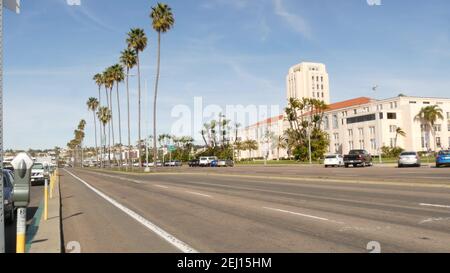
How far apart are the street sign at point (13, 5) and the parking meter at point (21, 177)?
97.2 inches

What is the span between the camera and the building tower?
165 metres

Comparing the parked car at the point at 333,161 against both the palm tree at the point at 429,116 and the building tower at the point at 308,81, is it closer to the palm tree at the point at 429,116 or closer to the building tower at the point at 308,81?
the palm tree at the point at 429,116

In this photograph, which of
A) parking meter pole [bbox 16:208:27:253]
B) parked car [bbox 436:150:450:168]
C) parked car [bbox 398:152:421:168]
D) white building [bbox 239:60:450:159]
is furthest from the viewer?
white building [bbox 239:60:450:159]

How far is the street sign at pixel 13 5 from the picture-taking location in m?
6.19

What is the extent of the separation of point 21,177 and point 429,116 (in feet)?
314

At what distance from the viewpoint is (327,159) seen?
2189 inches

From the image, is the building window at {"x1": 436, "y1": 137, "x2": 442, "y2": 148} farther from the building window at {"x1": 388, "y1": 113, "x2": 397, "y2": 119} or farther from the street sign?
the street sign

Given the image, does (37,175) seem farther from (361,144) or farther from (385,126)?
(361,144)

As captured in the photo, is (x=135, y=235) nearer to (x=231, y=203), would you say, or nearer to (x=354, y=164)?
(x=231, y=203)

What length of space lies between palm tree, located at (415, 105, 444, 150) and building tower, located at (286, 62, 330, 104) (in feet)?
226

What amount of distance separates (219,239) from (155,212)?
17.8ft

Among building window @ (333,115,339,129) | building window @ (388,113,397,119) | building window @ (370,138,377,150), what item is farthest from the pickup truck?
building window @ (333,115,339,129)

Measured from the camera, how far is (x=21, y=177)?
7535 mm
